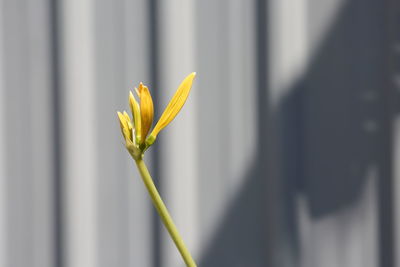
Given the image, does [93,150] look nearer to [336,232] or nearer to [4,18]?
[4,18]

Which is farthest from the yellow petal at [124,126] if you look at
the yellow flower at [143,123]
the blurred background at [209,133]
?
the blurred background at [209,133]

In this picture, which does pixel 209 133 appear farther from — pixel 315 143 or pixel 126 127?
pixel 126 127

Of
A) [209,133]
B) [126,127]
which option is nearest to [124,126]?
[126,127]

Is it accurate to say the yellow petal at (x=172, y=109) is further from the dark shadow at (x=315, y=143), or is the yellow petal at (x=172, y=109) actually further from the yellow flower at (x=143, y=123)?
the dark shadow at (x=315, y=143)

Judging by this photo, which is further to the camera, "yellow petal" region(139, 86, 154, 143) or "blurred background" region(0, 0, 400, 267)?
"blurred background" region(0, 0, 400, 267)

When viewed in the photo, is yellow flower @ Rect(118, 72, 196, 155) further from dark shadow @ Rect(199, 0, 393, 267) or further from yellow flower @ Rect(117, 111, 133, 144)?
dark shadow @ Rect(199, 0, 393, 267)

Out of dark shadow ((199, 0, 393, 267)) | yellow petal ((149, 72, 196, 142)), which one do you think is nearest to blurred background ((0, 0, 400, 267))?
dark shadow ((199, 0, 393, 267))

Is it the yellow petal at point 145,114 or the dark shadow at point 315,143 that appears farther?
the dark shadow at point 315,143

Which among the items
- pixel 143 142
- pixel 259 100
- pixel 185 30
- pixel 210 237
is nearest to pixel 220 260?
pixel 210 237
